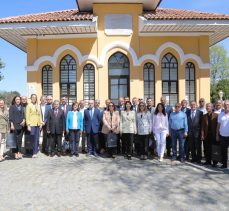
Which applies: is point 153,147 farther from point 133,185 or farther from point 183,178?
point 133,185

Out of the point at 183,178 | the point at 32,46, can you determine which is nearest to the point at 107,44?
the point at 32,46

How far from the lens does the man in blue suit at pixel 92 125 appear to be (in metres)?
11.1

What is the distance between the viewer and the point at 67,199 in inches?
246

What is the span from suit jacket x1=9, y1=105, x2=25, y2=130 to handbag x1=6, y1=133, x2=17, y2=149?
30cm

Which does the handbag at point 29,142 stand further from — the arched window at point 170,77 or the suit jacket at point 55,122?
the arched window at point 170,77

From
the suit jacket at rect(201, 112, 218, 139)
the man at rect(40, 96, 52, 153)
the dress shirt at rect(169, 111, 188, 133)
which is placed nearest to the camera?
the suit jacket at rect(201, 112, 218, 139)

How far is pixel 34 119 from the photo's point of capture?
10.9 metres

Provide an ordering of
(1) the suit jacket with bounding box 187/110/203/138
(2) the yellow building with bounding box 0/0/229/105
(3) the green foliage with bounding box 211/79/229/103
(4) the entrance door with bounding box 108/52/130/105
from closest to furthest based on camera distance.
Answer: (1) the suit jacket with bounding box 187/110/203/138 → (2) the yellow building with bounding box 0/0/229/105 → (4) the entrance door with bounding box 108/52/130/105 → (3) the green foliage with bounding box 211/79/229/103

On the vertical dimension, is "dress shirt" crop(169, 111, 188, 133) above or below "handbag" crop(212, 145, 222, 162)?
above

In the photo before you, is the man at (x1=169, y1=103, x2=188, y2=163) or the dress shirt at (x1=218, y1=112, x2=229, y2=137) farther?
the man at (x1=169, y1=103, x2=188, y2=163)

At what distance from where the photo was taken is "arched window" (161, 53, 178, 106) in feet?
50.4

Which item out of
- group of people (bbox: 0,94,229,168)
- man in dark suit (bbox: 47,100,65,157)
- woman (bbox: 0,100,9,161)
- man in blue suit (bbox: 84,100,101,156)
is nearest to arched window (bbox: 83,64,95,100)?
group of people (bbox: 0,94,229,168)

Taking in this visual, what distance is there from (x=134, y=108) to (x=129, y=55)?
4.44 m

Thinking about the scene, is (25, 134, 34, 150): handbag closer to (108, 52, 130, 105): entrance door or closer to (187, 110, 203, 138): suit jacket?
(187, 110, 203, 138): suit jacket
